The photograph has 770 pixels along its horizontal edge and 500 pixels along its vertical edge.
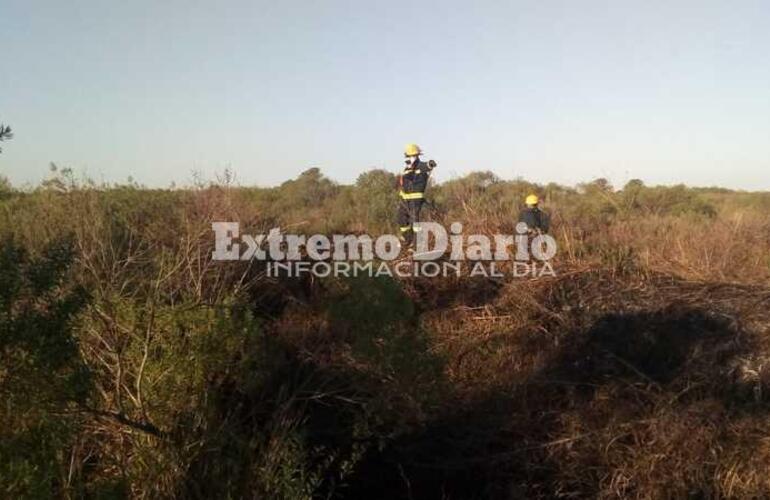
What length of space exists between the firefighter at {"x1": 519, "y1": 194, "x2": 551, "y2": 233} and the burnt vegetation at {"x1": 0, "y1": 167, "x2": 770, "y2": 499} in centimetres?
55

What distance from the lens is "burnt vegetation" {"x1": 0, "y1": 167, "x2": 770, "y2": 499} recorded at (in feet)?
11.5

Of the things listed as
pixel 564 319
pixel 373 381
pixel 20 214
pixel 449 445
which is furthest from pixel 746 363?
pixel 20 214

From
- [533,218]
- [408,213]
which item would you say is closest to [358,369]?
[408,213]

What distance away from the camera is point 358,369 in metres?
5.25

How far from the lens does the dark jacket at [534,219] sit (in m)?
9.05

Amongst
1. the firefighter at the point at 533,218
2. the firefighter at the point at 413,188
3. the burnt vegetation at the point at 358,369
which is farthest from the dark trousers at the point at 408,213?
the firefighter at the point at 533,218

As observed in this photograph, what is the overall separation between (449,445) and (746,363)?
2882mm

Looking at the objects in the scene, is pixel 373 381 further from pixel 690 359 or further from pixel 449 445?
pixel 690 359

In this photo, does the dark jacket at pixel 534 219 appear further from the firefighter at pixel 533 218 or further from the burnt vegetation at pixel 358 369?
the burnt vegetation at pixel 358 369

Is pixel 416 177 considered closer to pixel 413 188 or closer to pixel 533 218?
pixel 413 188

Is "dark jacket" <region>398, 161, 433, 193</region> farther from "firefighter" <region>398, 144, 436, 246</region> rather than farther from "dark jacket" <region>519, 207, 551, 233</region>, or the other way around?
"dark jacket" <region>519, 207, 551, 233</region>

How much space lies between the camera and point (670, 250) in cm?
840

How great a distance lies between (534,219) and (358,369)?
482cm

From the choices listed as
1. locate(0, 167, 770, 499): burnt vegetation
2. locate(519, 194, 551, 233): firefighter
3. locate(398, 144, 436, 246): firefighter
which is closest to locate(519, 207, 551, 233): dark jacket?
locate(519, 194, 551, 233): firefighter
